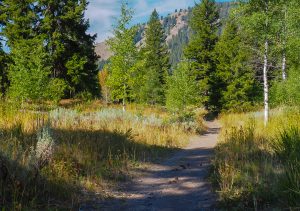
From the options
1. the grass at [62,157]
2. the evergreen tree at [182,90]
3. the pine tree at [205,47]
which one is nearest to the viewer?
the grass at [62,157]

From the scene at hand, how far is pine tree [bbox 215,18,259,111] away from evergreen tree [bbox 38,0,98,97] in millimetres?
11774

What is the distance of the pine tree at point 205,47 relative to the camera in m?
35.0

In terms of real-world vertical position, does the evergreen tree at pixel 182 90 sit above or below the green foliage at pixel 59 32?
below

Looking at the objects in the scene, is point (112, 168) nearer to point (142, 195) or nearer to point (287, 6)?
point (142, 195)

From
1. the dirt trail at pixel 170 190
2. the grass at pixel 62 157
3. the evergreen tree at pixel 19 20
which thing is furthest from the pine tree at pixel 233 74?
the dirt trail at pixel 170 190

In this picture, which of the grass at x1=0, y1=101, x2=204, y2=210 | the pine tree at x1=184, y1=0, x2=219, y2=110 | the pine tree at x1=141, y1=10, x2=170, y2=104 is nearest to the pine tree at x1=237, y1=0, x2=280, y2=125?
the grass at x1=0, y1=101, x2=204, y2=210

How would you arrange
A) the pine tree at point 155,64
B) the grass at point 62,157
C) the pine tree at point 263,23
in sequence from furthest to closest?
the pine tree at point 155,64, the pine tree at point 263,23, the grass at point 62,157

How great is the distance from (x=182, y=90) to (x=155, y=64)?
96.6 feet

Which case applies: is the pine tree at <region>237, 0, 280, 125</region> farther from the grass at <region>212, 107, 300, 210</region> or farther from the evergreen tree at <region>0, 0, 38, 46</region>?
the evergreen tree at <region>0, 0, 38, 46</region>

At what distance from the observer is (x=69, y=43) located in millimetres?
32719

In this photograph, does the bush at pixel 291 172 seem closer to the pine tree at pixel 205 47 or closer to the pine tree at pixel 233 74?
the pine tree at pixel 233 74

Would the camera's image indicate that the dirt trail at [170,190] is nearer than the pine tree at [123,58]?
Yes

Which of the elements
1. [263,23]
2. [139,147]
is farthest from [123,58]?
[139,147]

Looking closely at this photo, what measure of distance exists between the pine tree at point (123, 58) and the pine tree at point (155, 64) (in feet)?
61.4
